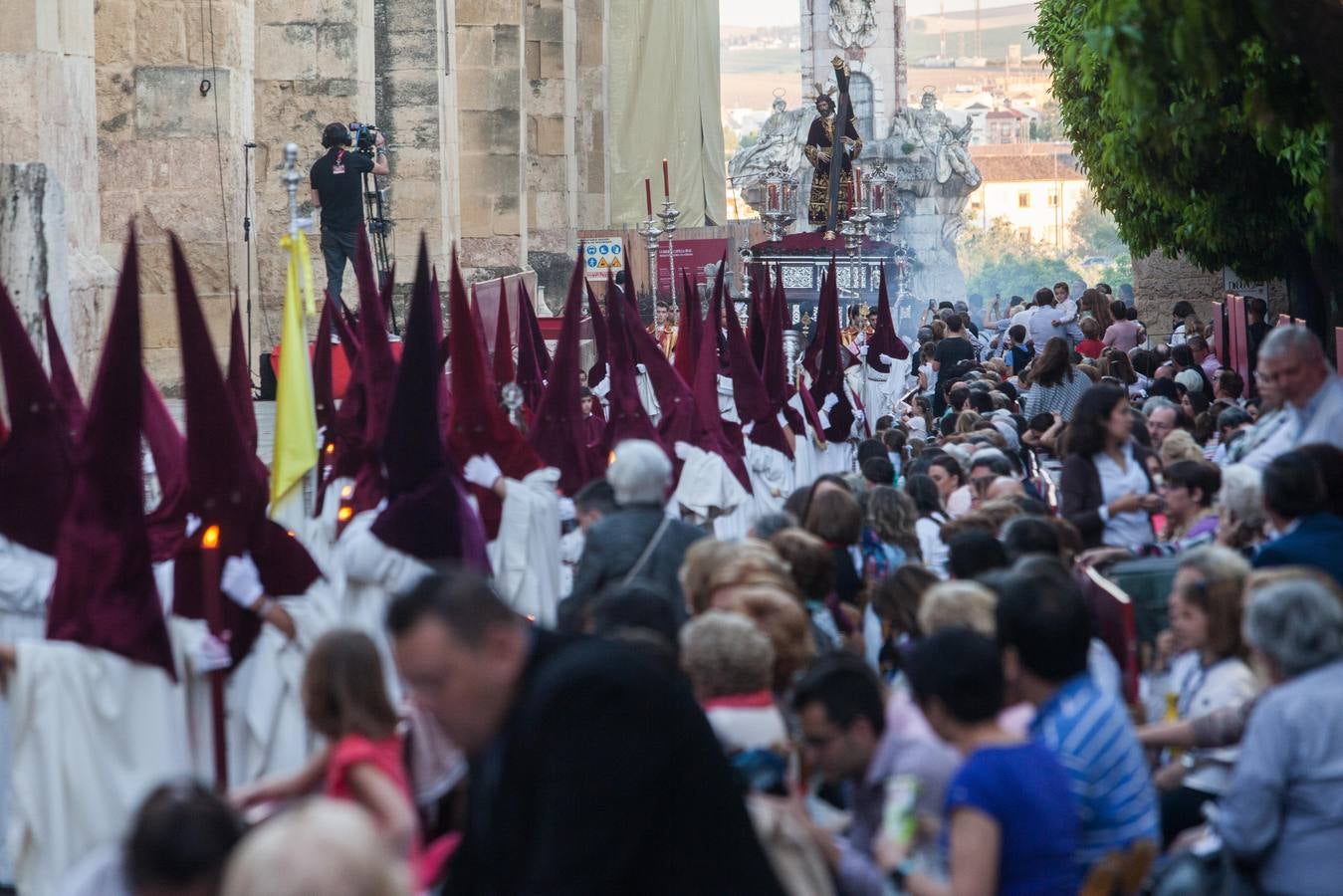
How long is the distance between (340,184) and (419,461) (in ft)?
27.8

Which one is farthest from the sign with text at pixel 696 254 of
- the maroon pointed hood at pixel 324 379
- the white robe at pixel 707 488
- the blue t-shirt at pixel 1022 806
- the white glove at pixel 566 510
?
the blue t-shirt at pixel 1022 806

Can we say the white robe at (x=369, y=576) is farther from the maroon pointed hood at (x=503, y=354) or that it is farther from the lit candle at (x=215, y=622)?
the maroon pointed hood at (x=503, y=354)

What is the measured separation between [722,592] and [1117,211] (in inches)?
576

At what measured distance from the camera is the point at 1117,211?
19.7 metres

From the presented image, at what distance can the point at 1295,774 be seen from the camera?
457 centimetres

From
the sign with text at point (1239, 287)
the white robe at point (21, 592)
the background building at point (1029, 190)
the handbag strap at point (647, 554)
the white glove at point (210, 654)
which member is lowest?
the white glove at point (210, 654)

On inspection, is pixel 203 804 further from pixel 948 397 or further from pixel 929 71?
pixel 929 71

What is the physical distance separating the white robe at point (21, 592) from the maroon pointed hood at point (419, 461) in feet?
3.54

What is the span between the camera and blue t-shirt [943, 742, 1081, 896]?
13.4 feet

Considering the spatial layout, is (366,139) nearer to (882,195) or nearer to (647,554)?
(647,554)

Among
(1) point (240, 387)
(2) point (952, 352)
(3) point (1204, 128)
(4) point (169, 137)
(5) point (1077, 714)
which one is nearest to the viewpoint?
(5) point (1077, 714)

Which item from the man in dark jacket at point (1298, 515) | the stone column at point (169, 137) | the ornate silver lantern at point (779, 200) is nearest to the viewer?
the man in dark jacket at point (1298, 515)

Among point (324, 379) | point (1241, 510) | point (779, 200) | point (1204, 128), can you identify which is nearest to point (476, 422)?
point (324, 379)

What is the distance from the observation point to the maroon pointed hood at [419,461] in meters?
7.51
